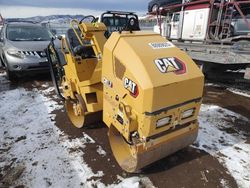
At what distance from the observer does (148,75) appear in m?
2.07

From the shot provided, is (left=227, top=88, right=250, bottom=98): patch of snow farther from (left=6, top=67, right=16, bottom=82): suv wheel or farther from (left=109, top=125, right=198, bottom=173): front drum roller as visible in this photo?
(left=6, top=67, right=16, bottom=82): suv wheel

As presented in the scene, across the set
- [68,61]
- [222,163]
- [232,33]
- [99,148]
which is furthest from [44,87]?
[232,33]

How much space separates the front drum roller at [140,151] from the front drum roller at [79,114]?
0.69 metres

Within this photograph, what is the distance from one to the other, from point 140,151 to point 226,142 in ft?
6.10

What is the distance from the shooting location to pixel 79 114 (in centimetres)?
359

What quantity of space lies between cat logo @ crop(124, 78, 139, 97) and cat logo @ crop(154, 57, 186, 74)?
0.30m

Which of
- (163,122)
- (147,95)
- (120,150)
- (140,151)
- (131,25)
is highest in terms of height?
(131,25)

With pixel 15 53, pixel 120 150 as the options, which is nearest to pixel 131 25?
pixel 120 150

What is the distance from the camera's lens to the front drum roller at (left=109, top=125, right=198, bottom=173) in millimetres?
2316

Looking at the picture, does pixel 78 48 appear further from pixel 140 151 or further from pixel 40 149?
pixel 140 151

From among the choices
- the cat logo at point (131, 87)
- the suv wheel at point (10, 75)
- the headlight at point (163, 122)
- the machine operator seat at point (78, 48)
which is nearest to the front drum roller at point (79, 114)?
the machine operator seat at point (78, 48)

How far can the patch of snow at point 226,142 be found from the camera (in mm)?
2840

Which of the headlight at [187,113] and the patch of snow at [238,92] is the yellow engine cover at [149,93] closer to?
the headlight at [187,113]

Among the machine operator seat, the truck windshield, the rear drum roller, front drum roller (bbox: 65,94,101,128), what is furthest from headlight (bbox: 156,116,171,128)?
the truck windshield
